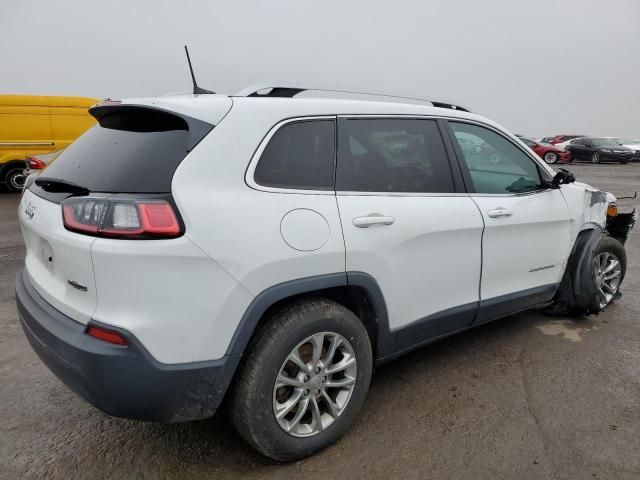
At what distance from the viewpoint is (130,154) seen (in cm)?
213

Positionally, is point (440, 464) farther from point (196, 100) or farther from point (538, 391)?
point (196, 100)

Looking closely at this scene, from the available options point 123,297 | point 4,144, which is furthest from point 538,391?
point 4,144

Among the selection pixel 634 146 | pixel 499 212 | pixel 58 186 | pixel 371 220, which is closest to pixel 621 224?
pixel 499 212

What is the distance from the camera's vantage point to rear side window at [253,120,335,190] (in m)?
2.23

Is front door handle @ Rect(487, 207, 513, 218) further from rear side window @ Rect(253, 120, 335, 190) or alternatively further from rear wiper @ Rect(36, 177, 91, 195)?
rear wiper @ Rect(36, 177, 91, 195)

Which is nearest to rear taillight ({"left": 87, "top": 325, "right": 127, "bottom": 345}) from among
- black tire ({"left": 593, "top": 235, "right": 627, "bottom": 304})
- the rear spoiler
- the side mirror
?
the rear spoiler

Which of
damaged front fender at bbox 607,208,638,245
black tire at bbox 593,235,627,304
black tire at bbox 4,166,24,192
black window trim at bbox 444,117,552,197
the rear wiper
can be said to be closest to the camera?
the rear wiper

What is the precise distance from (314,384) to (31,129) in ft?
38.2

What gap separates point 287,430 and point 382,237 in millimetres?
995

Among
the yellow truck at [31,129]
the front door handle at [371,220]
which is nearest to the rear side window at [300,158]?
the front door handle at [371,220]

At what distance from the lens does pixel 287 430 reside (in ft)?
7.48

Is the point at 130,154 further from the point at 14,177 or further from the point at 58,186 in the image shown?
the point at 14,177

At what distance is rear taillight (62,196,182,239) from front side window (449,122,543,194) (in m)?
1.87

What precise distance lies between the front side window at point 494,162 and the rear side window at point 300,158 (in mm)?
998
